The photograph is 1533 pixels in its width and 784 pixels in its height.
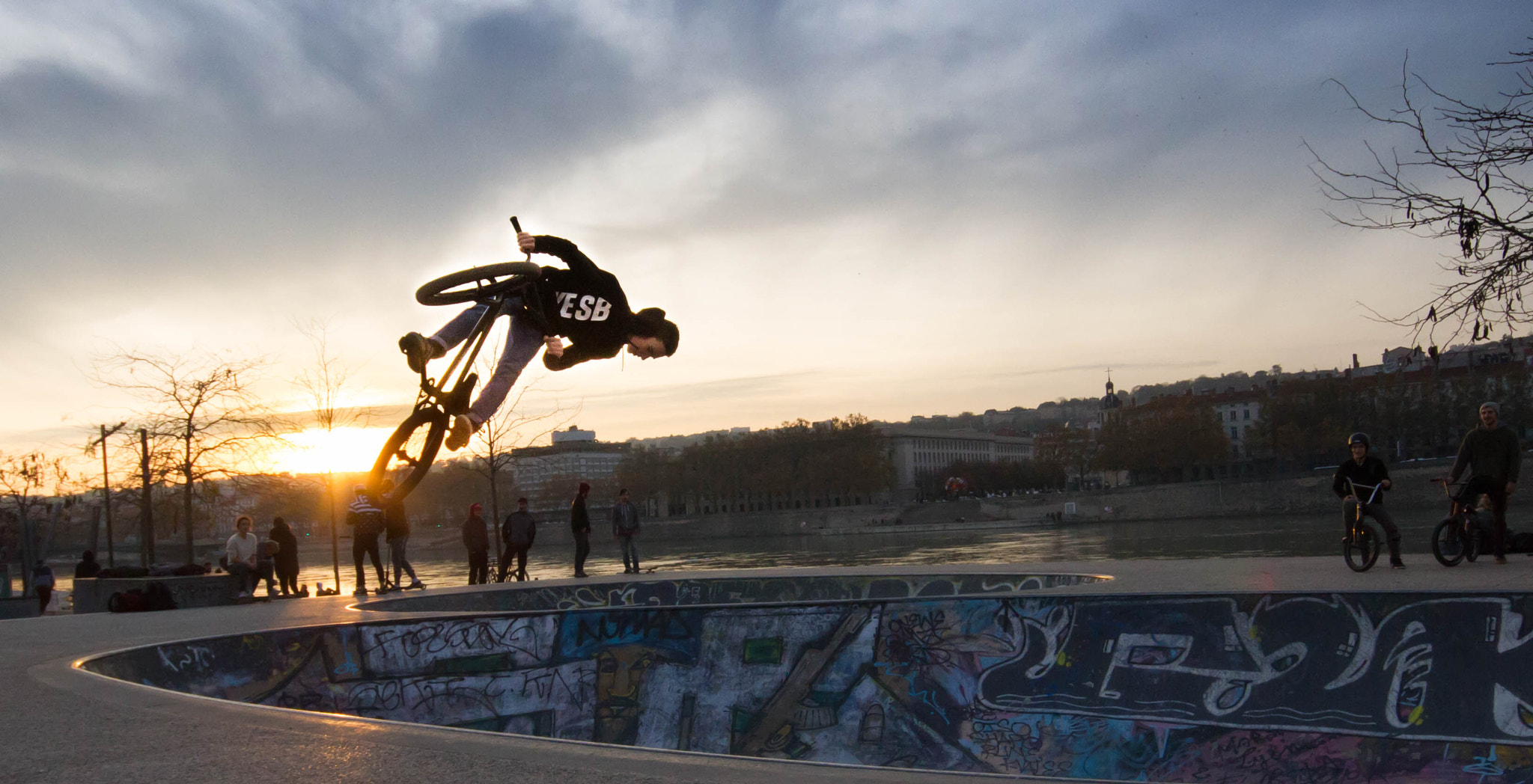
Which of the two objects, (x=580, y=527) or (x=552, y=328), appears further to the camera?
(x=580, y=527)

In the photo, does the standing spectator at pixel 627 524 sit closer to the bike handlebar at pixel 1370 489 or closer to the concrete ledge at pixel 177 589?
the concrete ledge at pixel 177 589

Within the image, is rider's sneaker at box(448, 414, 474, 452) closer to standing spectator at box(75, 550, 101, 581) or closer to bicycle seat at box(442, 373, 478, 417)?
bicycle seat at box(442, 373, 478, 417)

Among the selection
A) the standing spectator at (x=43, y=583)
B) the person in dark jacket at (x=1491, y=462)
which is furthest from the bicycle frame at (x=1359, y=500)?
the standing spectator at (x=43, y=583)

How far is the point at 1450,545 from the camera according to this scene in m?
11.7

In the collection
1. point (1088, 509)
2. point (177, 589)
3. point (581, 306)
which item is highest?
point (581, 306)

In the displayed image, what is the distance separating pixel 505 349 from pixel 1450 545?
1099cm

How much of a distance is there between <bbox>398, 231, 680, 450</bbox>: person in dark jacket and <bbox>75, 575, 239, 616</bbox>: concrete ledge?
1482cm

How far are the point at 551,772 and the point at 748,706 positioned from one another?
5525 millimetres

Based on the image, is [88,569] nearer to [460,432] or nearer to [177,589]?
[177,589]

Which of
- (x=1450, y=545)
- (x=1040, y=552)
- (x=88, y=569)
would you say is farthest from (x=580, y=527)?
(x=1040, y=552)

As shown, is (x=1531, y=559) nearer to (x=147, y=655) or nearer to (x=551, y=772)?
(x=551, y=772)

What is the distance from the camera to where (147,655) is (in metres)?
8.76

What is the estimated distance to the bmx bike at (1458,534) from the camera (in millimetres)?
11594

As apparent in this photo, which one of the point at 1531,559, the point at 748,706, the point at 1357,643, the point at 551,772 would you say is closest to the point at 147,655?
the point at 748,706
